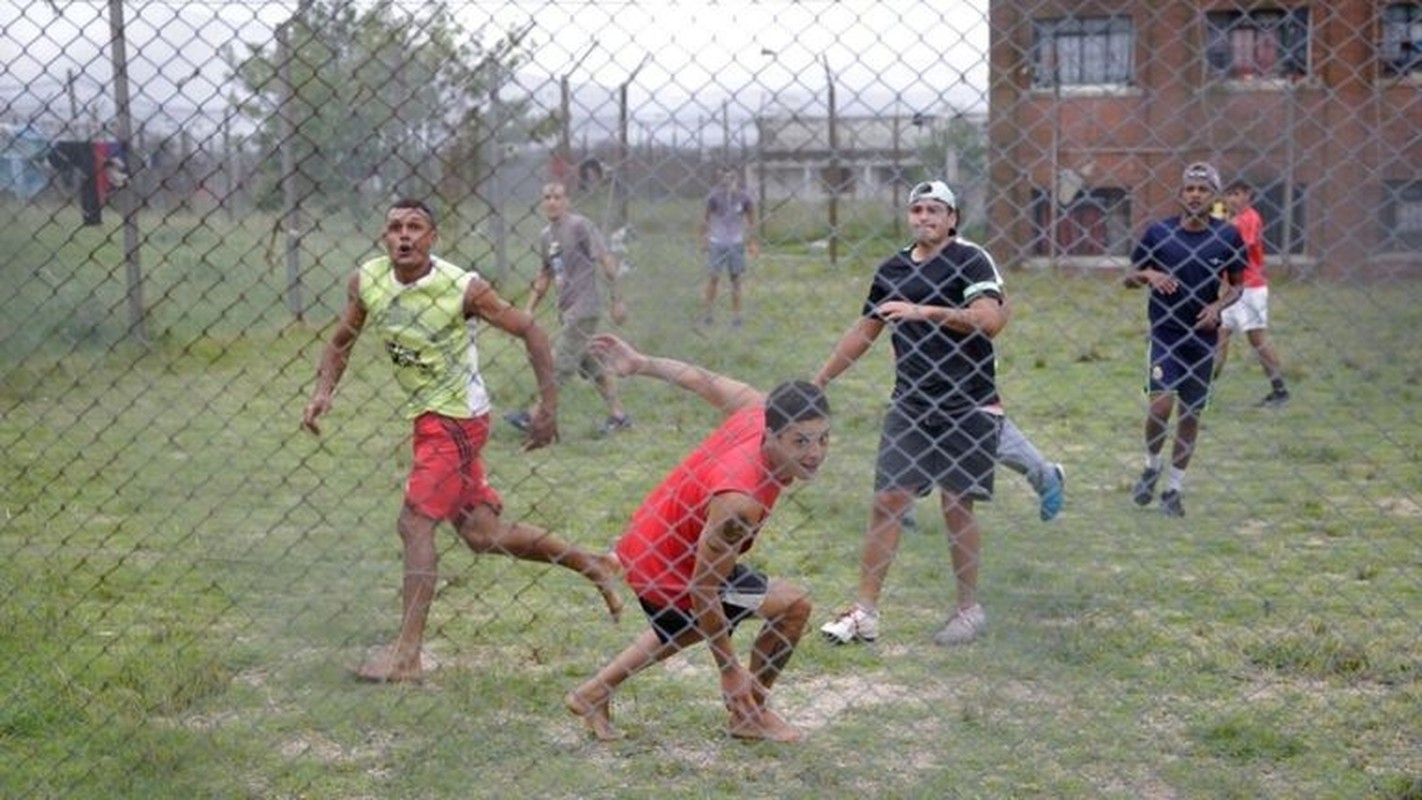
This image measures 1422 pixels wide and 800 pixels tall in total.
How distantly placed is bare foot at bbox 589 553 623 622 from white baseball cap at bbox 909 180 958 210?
4.52ft

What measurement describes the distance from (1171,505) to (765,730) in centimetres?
303

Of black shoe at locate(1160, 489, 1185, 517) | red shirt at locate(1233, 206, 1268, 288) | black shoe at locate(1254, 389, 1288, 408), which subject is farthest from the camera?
black shoe at locate(1254, 389, 1288, 408)

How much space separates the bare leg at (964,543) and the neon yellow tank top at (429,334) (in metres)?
1.54

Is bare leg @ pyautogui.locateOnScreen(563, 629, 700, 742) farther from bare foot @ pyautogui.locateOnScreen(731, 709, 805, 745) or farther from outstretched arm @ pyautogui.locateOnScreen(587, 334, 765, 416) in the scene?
outstretched arm @ pyautogui.locateOnScreen(587, 334, 765, 416)

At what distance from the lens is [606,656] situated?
19.5 ft

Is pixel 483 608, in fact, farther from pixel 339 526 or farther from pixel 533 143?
pixel 533 143

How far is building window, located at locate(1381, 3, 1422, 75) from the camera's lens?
139 inches

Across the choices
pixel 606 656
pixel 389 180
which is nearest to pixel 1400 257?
pixel 389 180

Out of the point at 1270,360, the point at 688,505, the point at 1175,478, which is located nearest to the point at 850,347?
the point at 688,505

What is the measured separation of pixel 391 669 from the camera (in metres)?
5.30

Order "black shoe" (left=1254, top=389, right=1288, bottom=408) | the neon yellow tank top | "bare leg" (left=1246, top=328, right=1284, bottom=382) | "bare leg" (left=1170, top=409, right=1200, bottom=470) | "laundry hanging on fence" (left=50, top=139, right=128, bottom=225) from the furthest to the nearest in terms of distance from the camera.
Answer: "bare leg" (left=1246, top=328, right=1284, bottom=382), "black shoe" (left=1254, top=389, right=1288, bottom=408), "bare leg" (left=1170, top=409, right=1200, bottom=470), the neon yellow tank top, "laundry hanging on fence" (left=50, top=139, right=128, bottom=225)

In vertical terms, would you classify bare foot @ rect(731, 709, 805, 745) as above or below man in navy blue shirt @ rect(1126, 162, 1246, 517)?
below

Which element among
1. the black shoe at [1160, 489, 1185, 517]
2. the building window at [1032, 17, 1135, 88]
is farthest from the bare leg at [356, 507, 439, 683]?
the black shoe at [1160, 489, 1185, 517]

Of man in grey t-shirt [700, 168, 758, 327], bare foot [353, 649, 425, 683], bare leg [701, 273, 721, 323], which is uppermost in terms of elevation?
man in grey t-shirt [700, 168, 758, 327]
